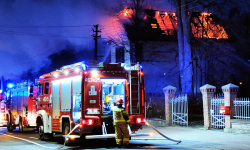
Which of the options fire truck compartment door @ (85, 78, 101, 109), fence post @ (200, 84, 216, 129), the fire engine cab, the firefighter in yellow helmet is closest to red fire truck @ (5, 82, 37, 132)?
the fire engine cab

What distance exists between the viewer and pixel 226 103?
14.8m

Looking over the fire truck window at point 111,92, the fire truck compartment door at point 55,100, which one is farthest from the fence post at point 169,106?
the fire truck compartment door at point 55,100

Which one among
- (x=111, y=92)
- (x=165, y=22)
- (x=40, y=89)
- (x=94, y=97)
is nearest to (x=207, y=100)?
(x=111, y=92)

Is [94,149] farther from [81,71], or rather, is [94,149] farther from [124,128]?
[81,71]

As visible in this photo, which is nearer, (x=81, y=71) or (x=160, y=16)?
(x=81, y=71)

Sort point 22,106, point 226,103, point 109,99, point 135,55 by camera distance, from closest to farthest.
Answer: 1. point 109,99
2. point 226,103
3. point 22,106
4. point 135,55

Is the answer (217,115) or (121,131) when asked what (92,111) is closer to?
(121,131)

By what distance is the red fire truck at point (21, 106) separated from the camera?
15.7 meters

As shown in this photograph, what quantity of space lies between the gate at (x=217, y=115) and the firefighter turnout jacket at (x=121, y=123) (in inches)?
270

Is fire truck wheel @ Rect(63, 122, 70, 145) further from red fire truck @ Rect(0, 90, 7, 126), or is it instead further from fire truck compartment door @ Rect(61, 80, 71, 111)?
red fire truck @ Rect(0, 90, 7, 126)

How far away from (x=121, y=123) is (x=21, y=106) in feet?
32.4

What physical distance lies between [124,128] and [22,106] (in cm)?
966

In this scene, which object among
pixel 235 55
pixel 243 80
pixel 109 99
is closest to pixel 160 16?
pixel 235 55

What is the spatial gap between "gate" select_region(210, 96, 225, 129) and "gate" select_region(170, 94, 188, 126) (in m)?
1.98
